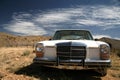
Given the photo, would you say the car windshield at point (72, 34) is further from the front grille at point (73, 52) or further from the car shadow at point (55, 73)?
the front grille at point (73, 52)

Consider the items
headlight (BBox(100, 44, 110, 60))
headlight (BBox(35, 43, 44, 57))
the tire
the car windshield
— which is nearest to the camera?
headlight (BBox(100, 44, 110, 60))

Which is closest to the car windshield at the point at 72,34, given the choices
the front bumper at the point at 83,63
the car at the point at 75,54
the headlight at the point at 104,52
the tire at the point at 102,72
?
the tire at the point at 102,72

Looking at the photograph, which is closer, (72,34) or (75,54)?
(75,54)

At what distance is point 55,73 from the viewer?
10656 millimetres

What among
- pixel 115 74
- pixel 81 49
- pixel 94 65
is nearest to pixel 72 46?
pixel 81 49

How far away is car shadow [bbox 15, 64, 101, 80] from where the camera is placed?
396 inches

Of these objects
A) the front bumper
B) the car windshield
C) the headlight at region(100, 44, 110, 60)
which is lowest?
the front bumper

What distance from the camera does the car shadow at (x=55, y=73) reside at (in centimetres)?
1005

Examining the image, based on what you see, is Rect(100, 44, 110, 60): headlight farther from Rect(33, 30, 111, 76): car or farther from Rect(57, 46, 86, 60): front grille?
Rect(57, 46, 86, 60): front grille

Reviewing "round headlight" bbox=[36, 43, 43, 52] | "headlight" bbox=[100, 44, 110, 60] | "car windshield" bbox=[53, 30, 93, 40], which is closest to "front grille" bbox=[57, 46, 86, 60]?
"headlight" bbox=[100, 44, 110, 60]

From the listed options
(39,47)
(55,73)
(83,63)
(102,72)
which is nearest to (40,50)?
(39,47)

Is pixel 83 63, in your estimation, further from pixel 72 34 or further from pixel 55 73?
pixel 72 34

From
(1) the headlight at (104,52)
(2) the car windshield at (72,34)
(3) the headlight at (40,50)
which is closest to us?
(1) the headlight at (104,52)

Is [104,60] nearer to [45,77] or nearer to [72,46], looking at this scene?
[72,46]
